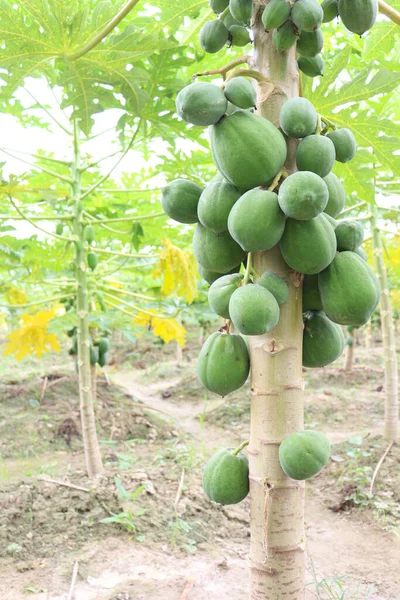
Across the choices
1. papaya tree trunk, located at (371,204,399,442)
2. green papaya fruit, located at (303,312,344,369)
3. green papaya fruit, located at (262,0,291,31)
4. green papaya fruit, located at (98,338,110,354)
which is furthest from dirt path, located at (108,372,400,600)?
green papaya fruit, located at (98,338,110,354)

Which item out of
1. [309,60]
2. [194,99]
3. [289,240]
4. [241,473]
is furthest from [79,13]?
[241,473]

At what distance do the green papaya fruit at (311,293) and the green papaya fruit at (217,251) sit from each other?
0.17 m

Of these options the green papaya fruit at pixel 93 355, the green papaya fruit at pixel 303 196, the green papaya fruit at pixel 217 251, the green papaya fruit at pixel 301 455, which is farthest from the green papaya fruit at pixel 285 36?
the green papaya fruit at pixel 93 355

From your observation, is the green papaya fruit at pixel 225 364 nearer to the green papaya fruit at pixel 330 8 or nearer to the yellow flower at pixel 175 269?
the green papaya fruit at pixel 330 8

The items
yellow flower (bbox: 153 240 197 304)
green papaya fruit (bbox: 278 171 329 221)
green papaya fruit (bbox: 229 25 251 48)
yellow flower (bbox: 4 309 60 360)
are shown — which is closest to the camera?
green papaya fruit (bbox: 278 171 329 221)

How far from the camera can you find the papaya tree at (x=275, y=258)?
1.07 metres

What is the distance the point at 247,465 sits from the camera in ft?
4.08

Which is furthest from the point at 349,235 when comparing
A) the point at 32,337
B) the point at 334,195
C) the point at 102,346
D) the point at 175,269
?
the point at 102,346

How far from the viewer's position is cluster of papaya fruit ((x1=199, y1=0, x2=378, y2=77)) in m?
1.13

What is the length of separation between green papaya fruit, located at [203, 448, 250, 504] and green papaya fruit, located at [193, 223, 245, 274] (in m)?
0.46

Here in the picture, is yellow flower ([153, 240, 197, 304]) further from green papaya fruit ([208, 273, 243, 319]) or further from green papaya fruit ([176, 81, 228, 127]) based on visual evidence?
green papaya fruit ([176, 81, 228, 127])

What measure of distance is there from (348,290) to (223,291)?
0.92 feet

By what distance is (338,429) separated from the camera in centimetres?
615

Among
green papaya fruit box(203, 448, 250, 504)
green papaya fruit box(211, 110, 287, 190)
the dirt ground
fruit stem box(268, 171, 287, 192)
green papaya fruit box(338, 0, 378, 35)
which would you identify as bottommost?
the dirt ground
